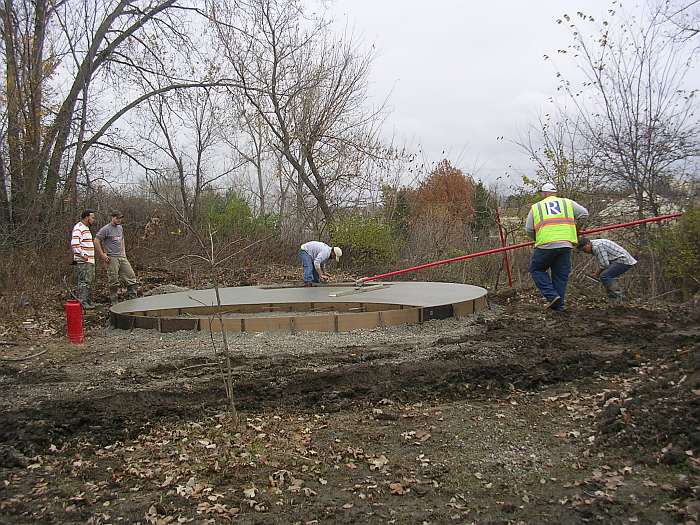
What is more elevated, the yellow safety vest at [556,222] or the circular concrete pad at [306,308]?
the yellow safety vest at [556,222]

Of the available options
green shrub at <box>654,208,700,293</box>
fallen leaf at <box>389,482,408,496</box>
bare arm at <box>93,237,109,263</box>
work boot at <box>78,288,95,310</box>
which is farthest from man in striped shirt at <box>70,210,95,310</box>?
green shrub at <box>654,208,700,293</box>

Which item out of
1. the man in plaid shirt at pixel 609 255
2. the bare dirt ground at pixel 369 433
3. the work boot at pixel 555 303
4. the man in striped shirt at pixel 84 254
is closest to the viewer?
the bare dirt ground at pixel 369 433

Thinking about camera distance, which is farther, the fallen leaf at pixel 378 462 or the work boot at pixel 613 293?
the work boot at pixel 613 293

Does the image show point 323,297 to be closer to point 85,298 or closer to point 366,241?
point 85,298

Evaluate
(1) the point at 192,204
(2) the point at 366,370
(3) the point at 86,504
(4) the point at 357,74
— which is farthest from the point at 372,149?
(3) the point at 86,504

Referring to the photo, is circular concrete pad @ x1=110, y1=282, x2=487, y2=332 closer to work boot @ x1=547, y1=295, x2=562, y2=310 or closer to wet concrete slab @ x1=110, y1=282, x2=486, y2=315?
wet concrete slab @ x1=110, y1=282, x2=486, y2=315

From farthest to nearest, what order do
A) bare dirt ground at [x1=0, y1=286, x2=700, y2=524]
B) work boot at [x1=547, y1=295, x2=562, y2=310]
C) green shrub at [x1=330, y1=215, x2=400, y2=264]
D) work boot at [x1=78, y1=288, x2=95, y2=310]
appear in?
1. green shrub at [x1=330, y1=215, x2=400, y2=264]
2. work boot at [x1=78, y1=288, x2=95, y2=310]
3. work boot at [x1=547, y1=295, x2=562, y2=310]
4. bare dirt ground at [x1=0, y1=286, x2=700, y2=524]

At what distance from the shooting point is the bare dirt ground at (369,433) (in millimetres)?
2930

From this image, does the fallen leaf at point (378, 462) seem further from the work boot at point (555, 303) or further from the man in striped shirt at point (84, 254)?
the man in striped shirt at point (84, 254)

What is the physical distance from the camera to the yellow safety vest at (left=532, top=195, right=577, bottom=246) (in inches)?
302

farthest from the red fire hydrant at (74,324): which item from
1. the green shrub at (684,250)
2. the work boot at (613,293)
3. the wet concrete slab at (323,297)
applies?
the green shrub at (684,250)

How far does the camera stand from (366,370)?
520 centimetres

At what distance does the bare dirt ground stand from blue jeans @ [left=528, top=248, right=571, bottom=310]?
1.60 metres

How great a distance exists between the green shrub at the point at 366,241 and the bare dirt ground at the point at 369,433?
8335 millimetres
